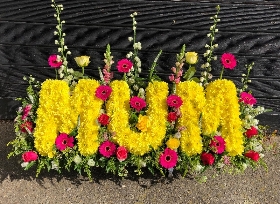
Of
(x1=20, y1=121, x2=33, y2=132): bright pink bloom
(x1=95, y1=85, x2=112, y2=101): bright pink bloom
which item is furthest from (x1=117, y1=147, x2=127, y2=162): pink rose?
(x1=20, y1=121, x2=33, y2=132): bright pink bloom

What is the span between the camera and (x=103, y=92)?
115 inches

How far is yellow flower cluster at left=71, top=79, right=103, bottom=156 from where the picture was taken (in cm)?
285

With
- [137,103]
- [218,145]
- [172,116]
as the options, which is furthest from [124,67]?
[218,145]

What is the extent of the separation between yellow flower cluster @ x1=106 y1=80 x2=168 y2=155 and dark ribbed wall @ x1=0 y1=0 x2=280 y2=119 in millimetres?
729

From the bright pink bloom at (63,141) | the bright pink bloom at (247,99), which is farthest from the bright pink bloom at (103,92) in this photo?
the bright pink bloom at (247,99)

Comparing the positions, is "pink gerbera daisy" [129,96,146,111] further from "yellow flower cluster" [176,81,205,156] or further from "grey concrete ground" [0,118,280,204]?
"grey concrete ground" [0,118,280,204]

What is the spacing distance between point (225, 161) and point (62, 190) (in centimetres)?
130

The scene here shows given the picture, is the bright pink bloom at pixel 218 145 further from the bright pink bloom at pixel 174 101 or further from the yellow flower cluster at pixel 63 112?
the yellow flower cluster at pixel 63 112

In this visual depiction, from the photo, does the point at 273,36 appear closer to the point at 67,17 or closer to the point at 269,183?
the point at 269,183

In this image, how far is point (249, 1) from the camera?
3.41 meters

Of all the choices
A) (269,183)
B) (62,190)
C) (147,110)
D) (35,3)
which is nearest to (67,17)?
(35,3)

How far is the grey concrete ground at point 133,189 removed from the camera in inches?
120

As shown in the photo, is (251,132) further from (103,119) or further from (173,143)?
(103,119)

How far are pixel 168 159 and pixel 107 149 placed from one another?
450 mm
